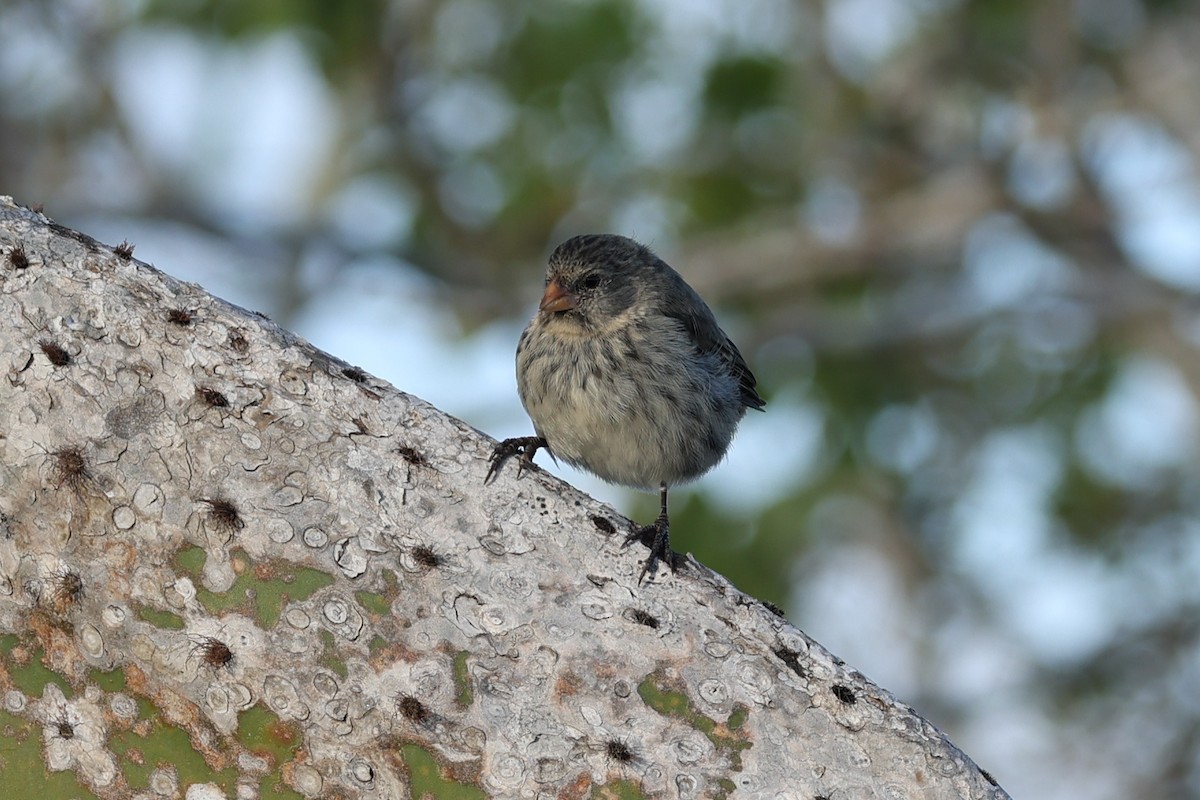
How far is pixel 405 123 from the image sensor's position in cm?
823

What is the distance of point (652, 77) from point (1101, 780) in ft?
17.8

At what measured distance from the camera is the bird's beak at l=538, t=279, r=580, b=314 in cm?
404

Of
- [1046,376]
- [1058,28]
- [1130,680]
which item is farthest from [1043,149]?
[1130,680]

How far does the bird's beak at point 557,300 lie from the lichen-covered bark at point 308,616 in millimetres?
1769

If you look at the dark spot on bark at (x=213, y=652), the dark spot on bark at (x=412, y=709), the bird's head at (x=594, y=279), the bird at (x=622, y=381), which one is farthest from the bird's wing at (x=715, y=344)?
the dark spot on bark at (x=213, y=652)

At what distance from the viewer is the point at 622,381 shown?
3.81m

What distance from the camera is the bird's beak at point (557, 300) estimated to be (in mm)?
4035

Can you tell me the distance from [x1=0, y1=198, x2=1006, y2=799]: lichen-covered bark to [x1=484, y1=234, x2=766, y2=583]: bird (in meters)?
1.32

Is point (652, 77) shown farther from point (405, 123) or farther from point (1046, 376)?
point (1046, 376)

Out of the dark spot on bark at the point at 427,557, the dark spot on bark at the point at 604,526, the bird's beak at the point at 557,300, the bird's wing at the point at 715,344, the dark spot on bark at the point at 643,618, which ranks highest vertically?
the bird's wing at the point at 715,344

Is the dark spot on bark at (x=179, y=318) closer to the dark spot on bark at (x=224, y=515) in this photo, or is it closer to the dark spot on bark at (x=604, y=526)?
the dark spot on bark at (x=224, y=515)

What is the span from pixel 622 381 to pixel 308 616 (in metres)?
1.86

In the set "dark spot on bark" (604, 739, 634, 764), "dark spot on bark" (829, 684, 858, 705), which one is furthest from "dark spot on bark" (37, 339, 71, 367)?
"dark spot on bark" (829, 684, 858, 705)

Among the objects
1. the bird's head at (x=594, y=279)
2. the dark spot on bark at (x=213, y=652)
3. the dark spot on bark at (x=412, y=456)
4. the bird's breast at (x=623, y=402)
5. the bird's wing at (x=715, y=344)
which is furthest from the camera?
the bird's wing at (x=715, y=344)
